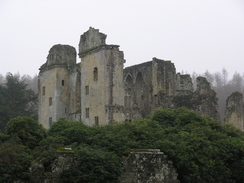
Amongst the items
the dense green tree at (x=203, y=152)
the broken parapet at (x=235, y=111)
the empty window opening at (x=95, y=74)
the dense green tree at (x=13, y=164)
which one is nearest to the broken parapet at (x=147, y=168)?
the dense green tree at (x=203, y=152)

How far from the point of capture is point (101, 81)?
3394 cm

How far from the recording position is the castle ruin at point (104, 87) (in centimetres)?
3378

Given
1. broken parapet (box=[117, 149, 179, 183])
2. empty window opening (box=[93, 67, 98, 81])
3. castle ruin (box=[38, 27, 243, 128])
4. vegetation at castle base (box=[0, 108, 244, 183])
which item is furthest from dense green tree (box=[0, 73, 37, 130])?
broken parapet (box=[117, 149, 179, 183])

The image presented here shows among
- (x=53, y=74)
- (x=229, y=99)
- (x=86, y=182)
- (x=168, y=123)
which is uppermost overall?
(x=53, y=74)

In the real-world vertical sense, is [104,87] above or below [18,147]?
above

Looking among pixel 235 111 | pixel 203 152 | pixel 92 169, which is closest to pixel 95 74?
pixel 235 111

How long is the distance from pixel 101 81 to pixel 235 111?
1061cm

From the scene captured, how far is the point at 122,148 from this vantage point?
17.5 metres

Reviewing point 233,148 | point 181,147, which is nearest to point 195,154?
point 181,147

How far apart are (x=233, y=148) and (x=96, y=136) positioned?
5.83 meters

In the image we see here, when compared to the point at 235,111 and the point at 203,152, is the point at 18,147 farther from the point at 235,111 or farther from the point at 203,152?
the point at 235,111

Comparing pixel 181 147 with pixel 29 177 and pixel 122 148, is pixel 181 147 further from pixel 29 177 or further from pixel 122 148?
pixel 29 177

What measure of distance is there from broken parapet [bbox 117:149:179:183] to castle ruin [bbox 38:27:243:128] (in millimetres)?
15486

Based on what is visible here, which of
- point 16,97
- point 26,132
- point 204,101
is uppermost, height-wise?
point 16,97
